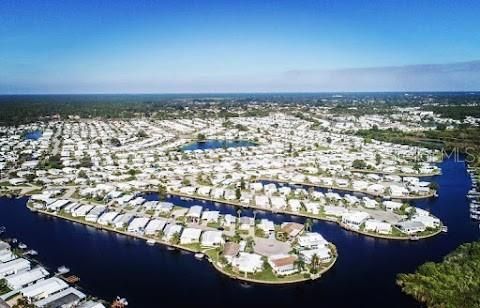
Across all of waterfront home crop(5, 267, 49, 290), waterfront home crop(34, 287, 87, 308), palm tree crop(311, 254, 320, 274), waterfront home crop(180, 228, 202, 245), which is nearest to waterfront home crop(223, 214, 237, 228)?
waterfront home crop(180, 228, 202, 245)

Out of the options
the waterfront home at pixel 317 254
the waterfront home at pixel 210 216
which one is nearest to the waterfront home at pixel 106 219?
the waterfront home at pixel 210 216

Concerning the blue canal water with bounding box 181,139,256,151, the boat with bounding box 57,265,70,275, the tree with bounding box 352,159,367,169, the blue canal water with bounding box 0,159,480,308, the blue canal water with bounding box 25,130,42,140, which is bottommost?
the blue canal water with bounding box 0,159,480,308

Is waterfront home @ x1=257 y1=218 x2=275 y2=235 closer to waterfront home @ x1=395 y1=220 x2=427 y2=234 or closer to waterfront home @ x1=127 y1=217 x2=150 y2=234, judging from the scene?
waterfront home @ x1=127 y1=217 x2=150 y2=234

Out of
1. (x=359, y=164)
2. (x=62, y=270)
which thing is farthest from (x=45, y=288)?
(x=359, y=164)

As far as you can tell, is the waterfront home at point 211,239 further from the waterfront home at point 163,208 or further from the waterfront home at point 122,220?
the waterfront home at point 122,220

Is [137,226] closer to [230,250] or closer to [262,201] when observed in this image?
[230,250]
